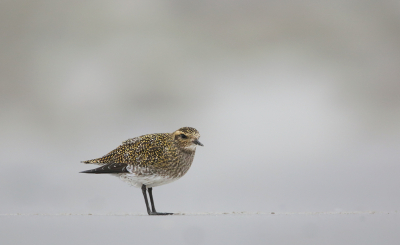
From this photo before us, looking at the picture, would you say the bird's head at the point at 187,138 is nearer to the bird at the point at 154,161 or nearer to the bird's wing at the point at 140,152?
the bird at the point at 154,161

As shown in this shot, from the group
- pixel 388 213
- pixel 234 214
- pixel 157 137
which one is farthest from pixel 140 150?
pixel 388 213

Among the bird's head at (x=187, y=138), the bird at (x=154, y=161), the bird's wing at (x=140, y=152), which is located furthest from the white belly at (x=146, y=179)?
the bird's head at (x=187, y=138)

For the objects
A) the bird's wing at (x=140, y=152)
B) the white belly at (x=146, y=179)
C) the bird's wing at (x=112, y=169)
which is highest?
the bird's wing at (x=140, y=152)

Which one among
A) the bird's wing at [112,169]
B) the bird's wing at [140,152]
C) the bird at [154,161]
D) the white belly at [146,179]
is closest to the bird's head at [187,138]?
the bird at [154,161]

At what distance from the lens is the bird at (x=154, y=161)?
5.44 metres

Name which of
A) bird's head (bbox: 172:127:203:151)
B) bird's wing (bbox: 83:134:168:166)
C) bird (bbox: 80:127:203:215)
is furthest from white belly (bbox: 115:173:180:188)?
bird's head (bbox: 172:127:203:151)

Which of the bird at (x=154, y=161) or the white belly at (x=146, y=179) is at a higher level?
the bird at (x=154, y=161)

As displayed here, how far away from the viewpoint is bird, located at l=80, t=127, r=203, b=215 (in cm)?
544

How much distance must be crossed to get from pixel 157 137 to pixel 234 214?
1080 millimetres

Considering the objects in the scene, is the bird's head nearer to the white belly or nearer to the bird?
the bird

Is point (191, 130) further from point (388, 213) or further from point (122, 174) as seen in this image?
point (388, 213)

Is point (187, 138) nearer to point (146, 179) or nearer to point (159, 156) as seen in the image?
point (159, 156)

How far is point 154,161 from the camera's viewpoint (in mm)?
5434

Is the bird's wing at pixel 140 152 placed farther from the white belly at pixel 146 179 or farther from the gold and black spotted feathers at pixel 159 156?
the white belly at pixel 146 179
